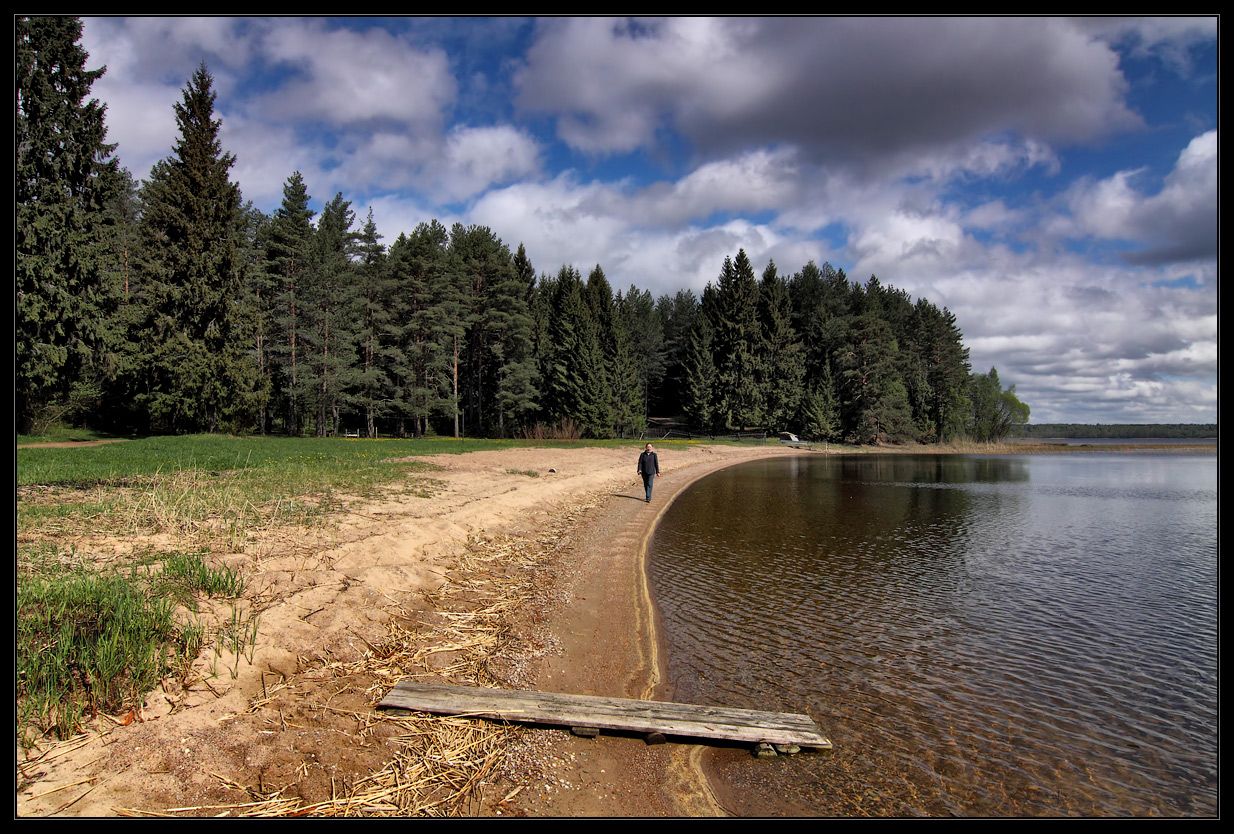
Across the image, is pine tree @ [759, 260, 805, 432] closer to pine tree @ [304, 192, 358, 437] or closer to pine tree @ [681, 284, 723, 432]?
pine tree @ [681, 284, 723, 432]

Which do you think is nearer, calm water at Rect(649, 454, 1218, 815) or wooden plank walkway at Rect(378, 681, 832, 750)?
calm water at Rect(649, 454, 1218, 815)

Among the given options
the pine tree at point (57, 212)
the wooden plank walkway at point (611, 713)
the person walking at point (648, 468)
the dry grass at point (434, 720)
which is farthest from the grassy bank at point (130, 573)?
the pine tree at point (57, 212)

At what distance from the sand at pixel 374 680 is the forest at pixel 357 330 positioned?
2764 centimetres

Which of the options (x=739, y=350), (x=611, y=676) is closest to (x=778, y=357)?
(x=739, y=350)

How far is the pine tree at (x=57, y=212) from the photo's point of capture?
24.9 metres

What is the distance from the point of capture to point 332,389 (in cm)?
4712

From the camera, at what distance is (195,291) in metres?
34.0

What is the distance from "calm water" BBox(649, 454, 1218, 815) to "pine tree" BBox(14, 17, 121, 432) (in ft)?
99.1

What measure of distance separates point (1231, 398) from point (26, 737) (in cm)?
923

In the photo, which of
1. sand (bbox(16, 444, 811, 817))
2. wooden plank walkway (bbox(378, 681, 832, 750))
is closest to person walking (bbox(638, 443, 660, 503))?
A: sand (bbox(16, 444, 811, 817))

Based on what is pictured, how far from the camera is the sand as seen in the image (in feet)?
13.1

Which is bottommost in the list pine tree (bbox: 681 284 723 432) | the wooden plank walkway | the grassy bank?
the wooden plank walkway

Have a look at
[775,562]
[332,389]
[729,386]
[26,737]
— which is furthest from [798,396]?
[26,737]

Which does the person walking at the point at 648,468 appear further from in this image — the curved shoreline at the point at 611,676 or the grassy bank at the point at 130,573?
the grassy bank at the point at 130,573
